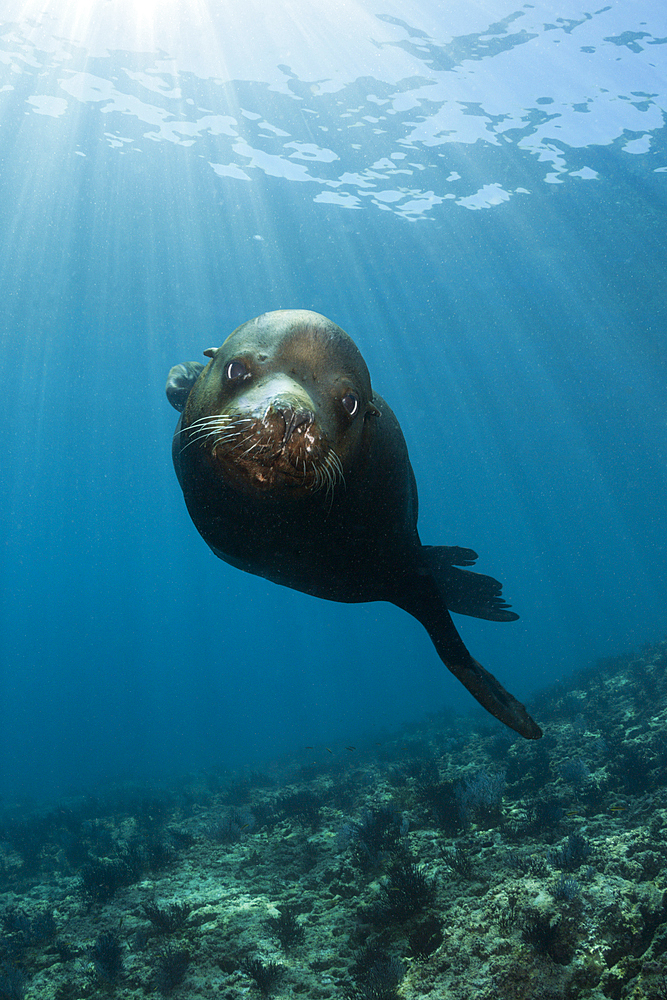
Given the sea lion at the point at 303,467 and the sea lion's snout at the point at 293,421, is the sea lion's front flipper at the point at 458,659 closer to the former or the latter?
the sea lion at the point at 303,467

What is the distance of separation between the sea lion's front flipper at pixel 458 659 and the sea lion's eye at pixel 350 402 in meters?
1.63

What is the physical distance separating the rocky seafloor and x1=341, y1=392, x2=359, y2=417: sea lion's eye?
315cm

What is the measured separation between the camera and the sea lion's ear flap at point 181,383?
366 cm

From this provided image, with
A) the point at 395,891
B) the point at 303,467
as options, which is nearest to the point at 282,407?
the point at 303,467

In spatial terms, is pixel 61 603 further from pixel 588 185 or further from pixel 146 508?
pixel 588 185

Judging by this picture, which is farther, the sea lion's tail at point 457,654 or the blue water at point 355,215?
the blue water at point 355,215

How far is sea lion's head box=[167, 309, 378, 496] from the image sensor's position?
5.55 feet

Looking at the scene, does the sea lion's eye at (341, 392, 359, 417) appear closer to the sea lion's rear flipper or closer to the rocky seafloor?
the sea lion's rear flipper

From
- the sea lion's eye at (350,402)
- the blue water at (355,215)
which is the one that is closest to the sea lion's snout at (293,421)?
the sea lion's eye at (350,402)

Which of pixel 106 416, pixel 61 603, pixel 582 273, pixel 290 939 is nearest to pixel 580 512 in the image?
pixel 582 273

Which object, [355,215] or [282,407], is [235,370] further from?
[355,215]

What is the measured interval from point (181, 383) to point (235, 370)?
5.64ft

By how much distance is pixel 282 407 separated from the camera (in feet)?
5.48

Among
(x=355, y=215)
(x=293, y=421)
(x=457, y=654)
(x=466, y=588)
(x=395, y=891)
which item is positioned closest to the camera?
(x=293, y=421)
